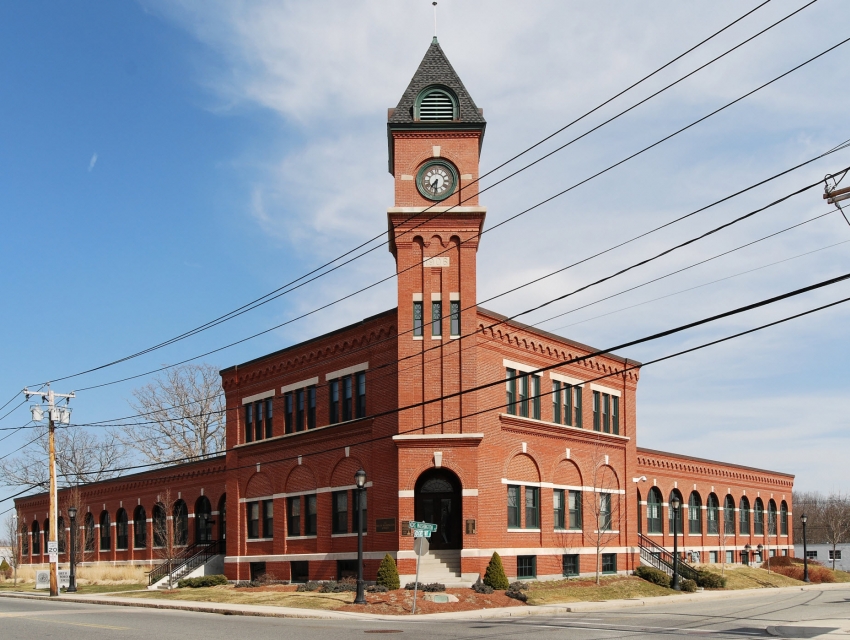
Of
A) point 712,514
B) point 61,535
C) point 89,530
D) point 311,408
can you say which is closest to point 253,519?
point 311,408

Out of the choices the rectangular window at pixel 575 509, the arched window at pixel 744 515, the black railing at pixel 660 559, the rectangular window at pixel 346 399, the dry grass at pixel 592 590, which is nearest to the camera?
the dry grass at pixel 592 590

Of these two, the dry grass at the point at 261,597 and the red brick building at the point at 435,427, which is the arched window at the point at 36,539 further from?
the dry grass at the point at 261,597

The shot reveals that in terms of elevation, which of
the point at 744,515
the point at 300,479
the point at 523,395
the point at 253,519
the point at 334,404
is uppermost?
the point at 523,395

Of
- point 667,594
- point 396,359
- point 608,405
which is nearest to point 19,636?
point 396,359

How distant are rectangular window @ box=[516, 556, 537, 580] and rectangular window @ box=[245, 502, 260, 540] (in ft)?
47.8

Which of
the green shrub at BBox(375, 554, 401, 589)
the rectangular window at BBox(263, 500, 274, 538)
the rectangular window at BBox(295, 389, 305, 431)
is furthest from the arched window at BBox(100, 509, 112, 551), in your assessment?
the green shrub at BBox(375, 554, 401, 589)

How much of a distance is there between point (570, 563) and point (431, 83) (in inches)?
871

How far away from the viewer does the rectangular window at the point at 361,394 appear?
40188 millimetres

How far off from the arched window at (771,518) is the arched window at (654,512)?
1754 centimetres

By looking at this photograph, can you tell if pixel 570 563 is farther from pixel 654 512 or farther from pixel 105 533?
pixel 105 533

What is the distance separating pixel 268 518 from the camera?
45.6 meters

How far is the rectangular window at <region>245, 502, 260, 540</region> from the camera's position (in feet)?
151

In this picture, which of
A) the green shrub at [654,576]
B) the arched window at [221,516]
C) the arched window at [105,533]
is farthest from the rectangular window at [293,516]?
the arched window at [105,533]

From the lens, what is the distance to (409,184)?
38.2 metres
